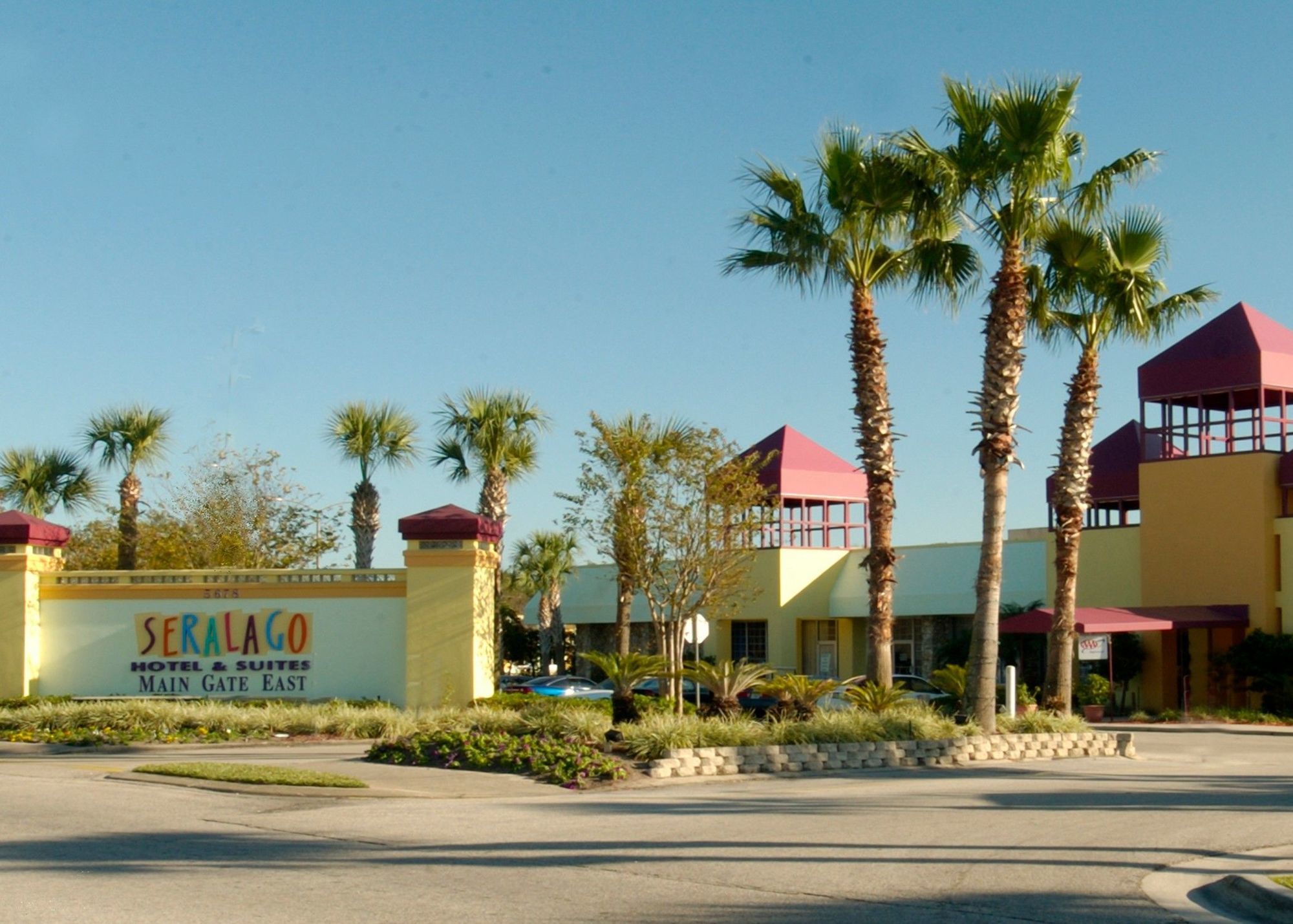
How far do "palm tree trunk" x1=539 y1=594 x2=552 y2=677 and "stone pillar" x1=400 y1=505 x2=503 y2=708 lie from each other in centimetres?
2647

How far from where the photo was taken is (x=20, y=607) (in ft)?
88.2

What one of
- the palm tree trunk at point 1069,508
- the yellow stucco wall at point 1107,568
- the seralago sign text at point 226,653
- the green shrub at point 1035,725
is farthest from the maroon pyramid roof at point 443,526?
the yellow stucco wall at point 1107,568

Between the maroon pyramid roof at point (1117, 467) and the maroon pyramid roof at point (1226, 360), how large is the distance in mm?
4744

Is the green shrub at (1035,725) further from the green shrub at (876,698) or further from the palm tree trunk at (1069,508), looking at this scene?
the palm tree trunk at (1069,508)

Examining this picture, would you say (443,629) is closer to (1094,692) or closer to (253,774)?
(253,774)

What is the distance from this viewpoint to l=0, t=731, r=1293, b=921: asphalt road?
30.3ft

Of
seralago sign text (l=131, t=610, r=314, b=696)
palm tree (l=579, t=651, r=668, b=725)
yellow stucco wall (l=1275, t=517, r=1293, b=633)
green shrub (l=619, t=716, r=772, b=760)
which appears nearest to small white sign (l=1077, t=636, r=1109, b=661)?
yellow stucco wall (l=1275, t=517, r=1293, b=633)

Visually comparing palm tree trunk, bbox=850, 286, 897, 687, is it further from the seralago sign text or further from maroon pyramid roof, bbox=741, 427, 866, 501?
maroon pyramid roof, bbox=741, 427, 866, 501

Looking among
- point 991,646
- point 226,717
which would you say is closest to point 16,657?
point 226,717

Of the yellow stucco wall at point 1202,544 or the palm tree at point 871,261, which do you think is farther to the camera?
the yellow stucco wall at point 1202,544

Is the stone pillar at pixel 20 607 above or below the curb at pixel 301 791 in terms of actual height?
above

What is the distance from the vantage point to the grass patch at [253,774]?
53.5ft

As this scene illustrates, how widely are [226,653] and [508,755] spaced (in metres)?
10.7

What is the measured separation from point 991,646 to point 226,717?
40.5ft
